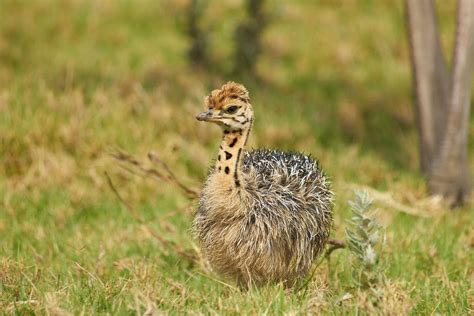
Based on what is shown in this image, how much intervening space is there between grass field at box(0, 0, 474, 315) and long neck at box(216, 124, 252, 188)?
25.6 inches

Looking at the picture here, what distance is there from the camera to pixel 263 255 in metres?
5.07

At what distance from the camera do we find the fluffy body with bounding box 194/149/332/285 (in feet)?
16.6

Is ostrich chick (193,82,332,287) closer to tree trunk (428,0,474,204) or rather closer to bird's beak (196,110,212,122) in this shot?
bird's beak (196,110,212,122)

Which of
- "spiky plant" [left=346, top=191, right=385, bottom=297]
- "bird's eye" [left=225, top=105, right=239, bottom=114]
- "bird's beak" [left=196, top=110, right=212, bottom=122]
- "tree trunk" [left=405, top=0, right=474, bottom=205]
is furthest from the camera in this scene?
"tree trunk" [left=405, top=0, right=474, bottom=205]

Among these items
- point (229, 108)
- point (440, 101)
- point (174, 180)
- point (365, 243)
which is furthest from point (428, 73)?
point (365, 243)

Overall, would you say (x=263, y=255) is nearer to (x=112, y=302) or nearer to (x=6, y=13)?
(x=112, y=302)

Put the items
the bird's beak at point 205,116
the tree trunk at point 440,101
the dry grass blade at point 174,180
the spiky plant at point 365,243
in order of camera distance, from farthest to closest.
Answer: the tree trunk at point 440,101, the dry grass blade at point 174,180, the bird's beak at point 205,116, the spiky plant at point 365,243

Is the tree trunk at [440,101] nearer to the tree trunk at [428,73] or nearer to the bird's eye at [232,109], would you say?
the tree trunk at [428,73]

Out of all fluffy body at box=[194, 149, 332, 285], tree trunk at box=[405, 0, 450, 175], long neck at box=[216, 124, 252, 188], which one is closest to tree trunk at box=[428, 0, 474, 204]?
tree trunk at box=[405, 0, 450, 175]

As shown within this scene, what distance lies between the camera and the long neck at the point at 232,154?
4.93 metres

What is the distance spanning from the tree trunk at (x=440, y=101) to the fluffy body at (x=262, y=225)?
2825 mm

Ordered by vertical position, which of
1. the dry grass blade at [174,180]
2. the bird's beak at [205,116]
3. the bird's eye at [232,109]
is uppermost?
the bird's eye at [232,109]

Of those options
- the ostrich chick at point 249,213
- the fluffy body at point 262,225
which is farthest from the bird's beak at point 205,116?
the fluffy body at point 262,225

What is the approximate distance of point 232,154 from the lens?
4.93m
